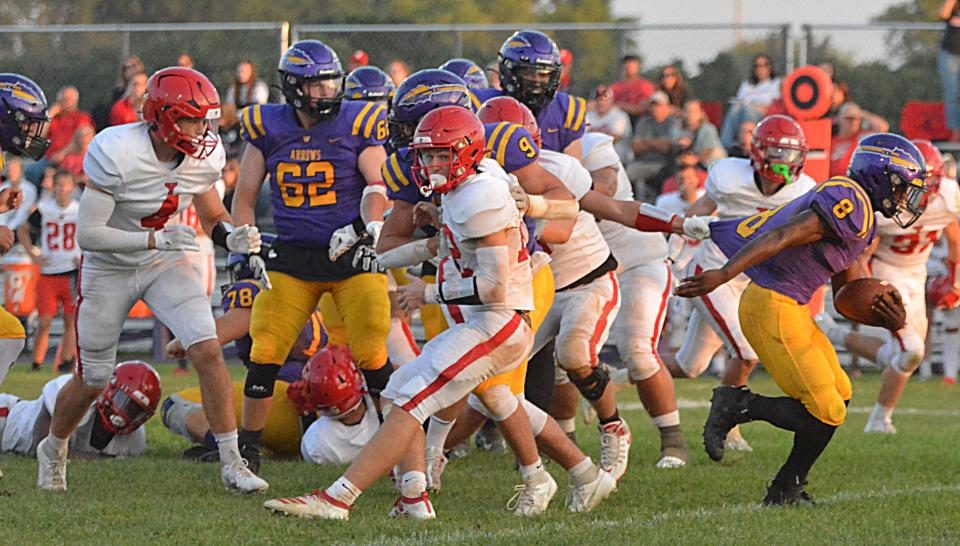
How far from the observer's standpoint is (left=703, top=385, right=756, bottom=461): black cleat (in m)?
5.63

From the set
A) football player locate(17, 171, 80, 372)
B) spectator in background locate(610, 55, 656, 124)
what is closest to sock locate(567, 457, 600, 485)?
football player locate(17, 171, 80, 372)

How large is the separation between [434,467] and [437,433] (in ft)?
0.61

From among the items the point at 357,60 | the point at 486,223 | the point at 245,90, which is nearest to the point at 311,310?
the point at 486,223

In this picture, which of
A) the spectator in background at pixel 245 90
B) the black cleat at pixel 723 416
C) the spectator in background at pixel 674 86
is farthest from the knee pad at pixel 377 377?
the spectator in background at pixel 674 86

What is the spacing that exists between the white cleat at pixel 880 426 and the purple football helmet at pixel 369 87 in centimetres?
327

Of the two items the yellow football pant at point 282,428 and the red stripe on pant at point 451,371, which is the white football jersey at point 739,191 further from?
the red stripe on pant at point 451,371

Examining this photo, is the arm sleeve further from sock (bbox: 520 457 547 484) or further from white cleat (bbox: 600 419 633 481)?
white cleat (bbox: 600 419 633 481)

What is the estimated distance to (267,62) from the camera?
1383 centimetres

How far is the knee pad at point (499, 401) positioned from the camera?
518cm

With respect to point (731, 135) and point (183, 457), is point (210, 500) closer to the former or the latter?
point (183, 457)

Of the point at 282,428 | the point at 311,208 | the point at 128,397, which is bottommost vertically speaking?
the point at 282,428

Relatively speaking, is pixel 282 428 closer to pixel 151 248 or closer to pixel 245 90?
pixel 151 248

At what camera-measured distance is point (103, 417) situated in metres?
6.69

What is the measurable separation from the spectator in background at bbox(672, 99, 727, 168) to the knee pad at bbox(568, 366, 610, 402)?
614 cm
